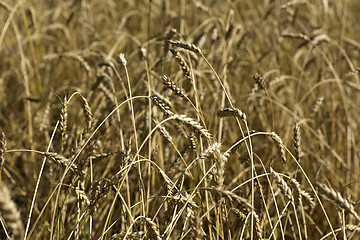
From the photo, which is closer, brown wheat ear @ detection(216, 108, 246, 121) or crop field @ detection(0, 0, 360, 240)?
brown wheat ear @ detection(216, 108, 246, 121)

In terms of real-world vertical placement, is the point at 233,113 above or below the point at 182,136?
above

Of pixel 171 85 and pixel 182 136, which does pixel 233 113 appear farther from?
pixel 182 136

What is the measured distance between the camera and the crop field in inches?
60.8

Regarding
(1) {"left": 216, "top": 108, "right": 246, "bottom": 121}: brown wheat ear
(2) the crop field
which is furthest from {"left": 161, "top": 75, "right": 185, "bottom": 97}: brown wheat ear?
(1) {"left": 216, "top": 108, "right": 246, "bottom": 121}: brown wheat ear

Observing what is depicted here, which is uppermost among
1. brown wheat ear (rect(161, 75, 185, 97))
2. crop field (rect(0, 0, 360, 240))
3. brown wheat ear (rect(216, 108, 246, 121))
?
brown wheat ear (rect(161, 75, 185, 97))

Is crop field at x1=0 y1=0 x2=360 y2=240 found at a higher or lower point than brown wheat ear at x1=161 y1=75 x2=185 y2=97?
lower

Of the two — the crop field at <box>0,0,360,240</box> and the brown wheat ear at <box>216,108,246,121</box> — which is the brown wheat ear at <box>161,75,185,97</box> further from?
the brown wheat ear at <box>216,108,246,121</box>

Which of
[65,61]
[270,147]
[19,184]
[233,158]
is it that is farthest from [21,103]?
[270,147]

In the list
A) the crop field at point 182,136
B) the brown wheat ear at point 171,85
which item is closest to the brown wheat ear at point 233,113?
the crop field at point 182,136

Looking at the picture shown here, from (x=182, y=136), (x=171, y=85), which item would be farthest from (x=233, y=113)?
(x=182, y=136)

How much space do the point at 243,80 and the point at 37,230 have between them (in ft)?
6.31

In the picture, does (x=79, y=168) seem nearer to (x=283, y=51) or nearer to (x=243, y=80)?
(x=243, y=80)

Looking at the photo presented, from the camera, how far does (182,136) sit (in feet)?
7.38

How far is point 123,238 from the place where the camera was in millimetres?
1319
